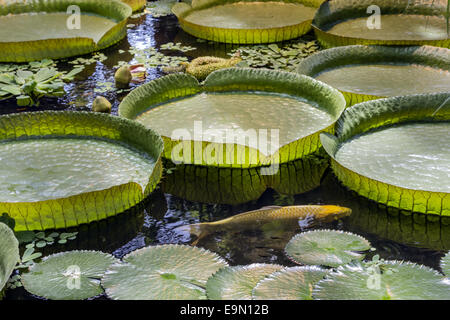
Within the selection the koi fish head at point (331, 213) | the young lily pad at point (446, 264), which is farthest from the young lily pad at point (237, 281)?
the young lily pad at point (446, 264)

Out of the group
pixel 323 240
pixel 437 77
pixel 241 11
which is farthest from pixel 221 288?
pixel 241 11

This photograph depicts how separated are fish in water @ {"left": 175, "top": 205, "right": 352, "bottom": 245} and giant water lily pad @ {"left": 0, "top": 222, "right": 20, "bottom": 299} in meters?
0.76

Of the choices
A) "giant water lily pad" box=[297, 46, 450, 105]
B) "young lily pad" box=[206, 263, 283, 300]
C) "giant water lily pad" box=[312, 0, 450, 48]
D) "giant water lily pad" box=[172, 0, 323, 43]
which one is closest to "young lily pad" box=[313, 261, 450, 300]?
"young lily pad" box=[206, 263, 283, 300]

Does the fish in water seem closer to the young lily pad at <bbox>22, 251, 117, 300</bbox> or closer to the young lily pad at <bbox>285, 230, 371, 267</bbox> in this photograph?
the young lily pad at <bbox>285, 230, 371, 267</bbox>

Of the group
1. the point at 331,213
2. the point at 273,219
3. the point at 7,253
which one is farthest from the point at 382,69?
the point at 7,253

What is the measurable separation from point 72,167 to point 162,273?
3.49 feet

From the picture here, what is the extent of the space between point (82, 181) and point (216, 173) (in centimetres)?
72

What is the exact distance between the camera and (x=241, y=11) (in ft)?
20.1

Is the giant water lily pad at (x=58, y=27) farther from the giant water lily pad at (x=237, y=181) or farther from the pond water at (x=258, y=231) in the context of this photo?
the pond water at (x=258, y=231)

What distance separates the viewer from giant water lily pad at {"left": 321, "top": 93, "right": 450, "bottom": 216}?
9.68 ft

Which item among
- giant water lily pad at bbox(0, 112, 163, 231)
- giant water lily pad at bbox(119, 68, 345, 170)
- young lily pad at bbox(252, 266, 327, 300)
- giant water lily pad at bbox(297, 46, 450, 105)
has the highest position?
giant water lily pad at bbox(297, 46, 450, 105)

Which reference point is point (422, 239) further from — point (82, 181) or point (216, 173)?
point (82, 181)

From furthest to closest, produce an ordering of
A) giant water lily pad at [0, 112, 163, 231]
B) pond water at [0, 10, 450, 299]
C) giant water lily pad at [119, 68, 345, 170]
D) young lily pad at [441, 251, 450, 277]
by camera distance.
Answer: giant water lily pad at [119, 68, 345, 170] → giant water lily pad at [0, 112, 163, 231] → pond water at [0, 10, 450, 299] → young lily pad at [441, 251, 450, 277]

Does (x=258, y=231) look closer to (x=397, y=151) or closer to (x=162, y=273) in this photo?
(x=162, y=273)
